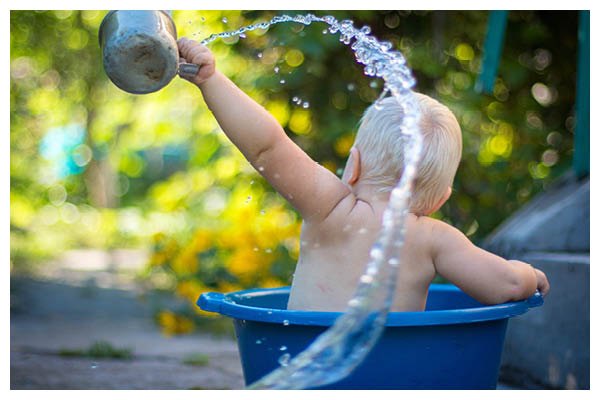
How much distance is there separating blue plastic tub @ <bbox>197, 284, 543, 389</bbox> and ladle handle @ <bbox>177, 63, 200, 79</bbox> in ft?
1.56

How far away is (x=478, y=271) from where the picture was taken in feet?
4.18

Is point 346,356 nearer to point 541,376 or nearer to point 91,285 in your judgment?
point 541,376

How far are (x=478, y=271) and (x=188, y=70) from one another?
2.37 feet

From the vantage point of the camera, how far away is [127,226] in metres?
8.53

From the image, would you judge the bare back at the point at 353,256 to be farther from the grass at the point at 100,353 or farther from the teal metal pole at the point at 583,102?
the grass at the point at 100,353

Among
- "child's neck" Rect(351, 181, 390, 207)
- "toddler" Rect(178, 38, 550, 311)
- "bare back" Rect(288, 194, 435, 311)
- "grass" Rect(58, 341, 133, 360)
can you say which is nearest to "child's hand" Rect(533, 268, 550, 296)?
"toddler" Rect(178, 38, 550, 311)

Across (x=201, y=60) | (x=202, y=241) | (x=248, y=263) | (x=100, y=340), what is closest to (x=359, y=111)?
(x=248, y=263)

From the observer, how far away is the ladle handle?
50.0 inches

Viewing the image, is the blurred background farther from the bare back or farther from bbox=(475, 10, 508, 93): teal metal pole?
the bare back

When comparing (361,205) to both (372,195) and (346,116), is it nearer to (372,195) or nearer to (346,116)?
(372,195)

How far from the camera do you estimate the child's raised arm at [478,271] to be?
127 centimetres

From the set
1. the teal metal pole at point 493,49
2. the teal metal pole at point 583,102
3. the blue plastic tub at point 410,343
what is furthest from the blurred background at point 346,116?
the blue plastic tub at point 410,343

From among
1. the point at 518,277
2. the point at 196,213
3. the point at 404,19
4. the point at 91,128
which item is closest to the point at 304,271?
the point at 518,277

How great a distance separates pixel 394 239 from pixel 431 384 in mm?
290
